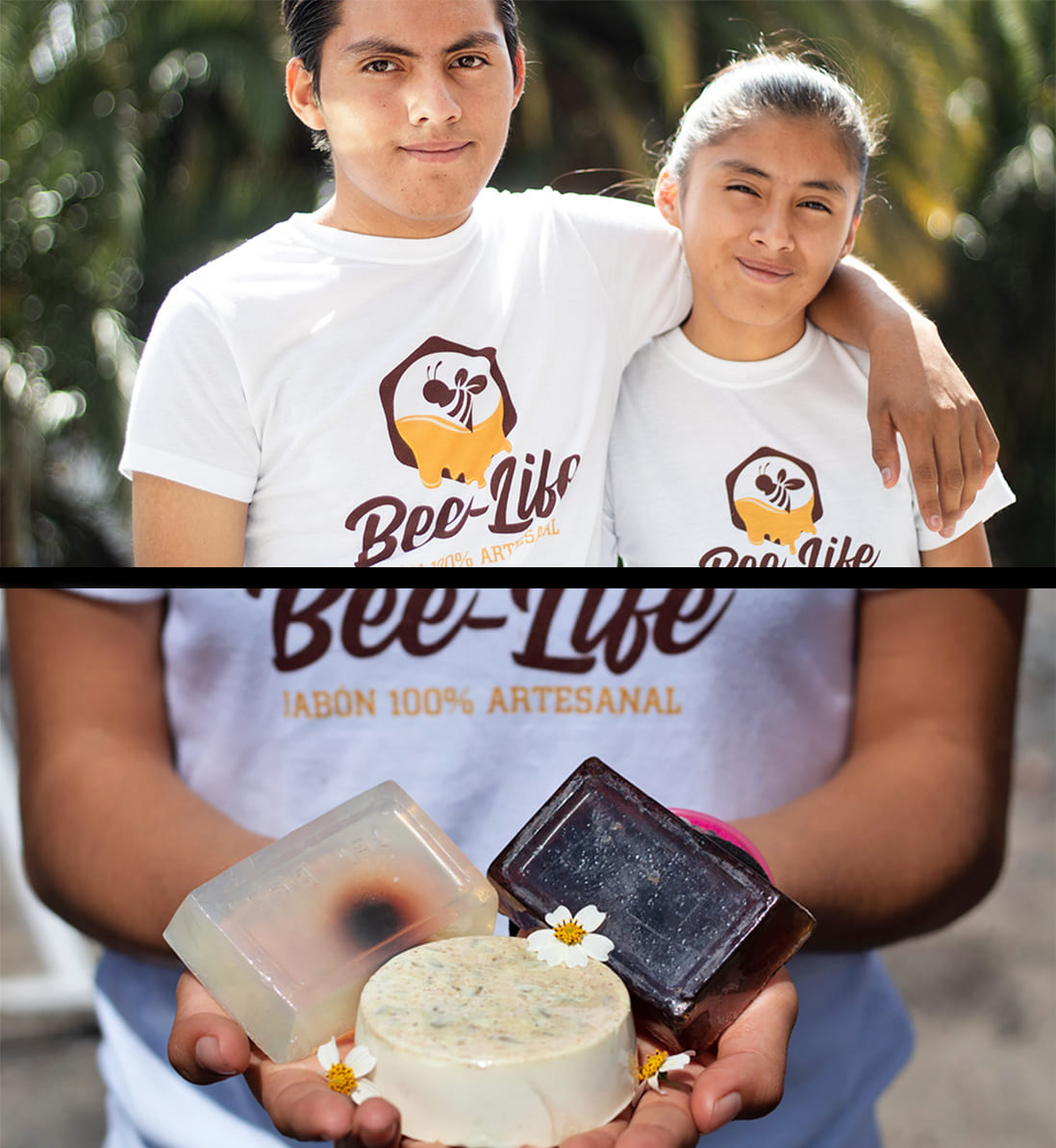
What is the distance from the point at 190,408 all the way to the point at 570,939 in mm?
412

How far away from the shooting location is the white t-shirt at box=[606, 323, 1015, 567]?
809mm

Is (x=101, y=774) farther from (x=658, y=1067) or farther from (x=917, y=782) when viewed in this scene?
(x=917, y=782)

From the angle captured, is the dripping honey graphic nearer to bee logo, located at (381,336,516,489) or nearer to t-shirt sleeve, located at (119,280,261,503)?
bee logo, located at (381,336,516,489)

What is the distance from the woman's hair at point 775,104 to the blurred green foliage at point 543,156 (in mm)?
15

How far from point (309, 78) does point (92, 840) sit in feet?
1.86

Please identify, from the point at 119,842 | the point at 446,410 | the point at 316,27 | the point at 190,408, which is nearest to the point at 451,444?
the point at 446,410

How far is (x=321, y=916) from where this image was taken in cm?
68

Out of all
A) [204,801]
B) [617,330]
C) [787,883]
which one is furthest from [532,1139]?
[617,330]

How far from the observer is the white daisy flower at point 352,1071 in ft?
2.00

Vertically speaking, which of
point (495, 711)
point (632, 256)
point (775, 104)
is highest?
point (775, 104)

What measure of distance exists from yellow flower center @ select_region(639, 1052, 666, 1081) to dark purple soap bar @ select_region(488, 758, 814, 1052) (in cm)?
1

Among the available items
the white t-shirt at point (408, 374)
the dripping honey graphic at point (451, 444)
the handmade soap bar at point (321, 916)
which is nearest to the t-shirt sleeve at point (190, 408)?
the white t-shirt at point (408, 374)

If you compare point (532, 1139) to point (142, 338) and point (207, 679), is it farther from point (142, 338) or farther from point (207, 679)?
point (142, 338)

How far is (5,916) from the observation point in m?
2.04
